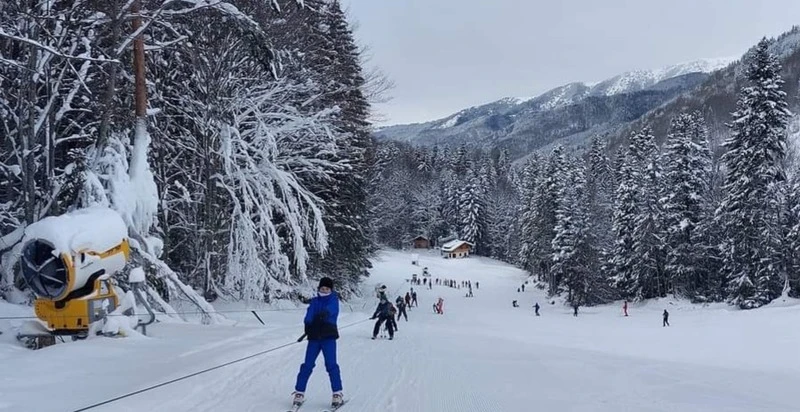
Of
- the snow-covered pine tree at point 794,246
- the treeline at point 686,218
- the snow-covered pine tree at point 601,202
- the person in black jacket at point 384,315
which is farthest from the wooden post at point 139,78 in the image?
the snow-covered pine tree at point 601,202

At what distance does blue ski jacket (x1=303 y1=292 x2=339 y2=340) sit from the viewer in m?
7.05

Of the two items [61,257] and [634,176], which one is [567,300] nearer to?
[634,176]

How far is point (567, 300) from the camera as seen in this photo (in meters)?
56.0

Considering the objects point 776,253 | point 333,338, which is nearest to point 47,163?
point 333,338

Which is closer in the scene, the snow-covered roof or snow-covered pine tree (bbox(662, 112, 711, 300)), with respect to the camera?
→ snow-covered pine tree (bbox(662, 112, 711, 300))

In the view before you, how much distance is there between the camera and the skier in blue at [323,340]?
6957mm

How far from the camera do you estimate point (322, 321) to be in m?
7.07

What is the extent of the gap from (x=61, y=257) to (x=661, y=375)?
9.81 m

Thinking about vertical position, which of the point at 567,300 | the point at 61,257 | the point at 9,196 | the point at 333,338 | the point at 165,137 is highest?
the point at 165,137

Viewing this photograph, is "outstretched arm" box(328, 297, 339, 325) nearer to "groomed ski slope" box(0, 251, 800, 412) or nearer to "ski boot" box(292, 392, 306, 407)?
"ski boot" box(292, 392, 306, 407)

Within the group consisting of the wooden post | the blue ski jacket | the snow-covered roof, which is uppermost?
the wooden post

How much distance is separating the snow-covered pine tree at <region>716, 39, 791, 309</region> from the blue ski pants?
121 feet

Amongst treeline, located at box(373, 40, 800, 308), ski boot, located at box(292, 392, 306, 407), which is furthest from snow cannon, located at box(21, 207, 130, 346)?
treeline, located at box(373, 40, 800, 308)

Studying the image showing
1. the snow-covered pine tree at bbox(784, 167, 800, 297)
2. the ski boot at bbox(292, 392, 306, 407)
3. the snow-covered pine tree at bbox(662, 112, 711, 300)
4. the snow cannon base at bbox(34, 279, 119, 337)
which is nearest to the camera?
the ski boot at bbox(292, 392, 306, 407)
